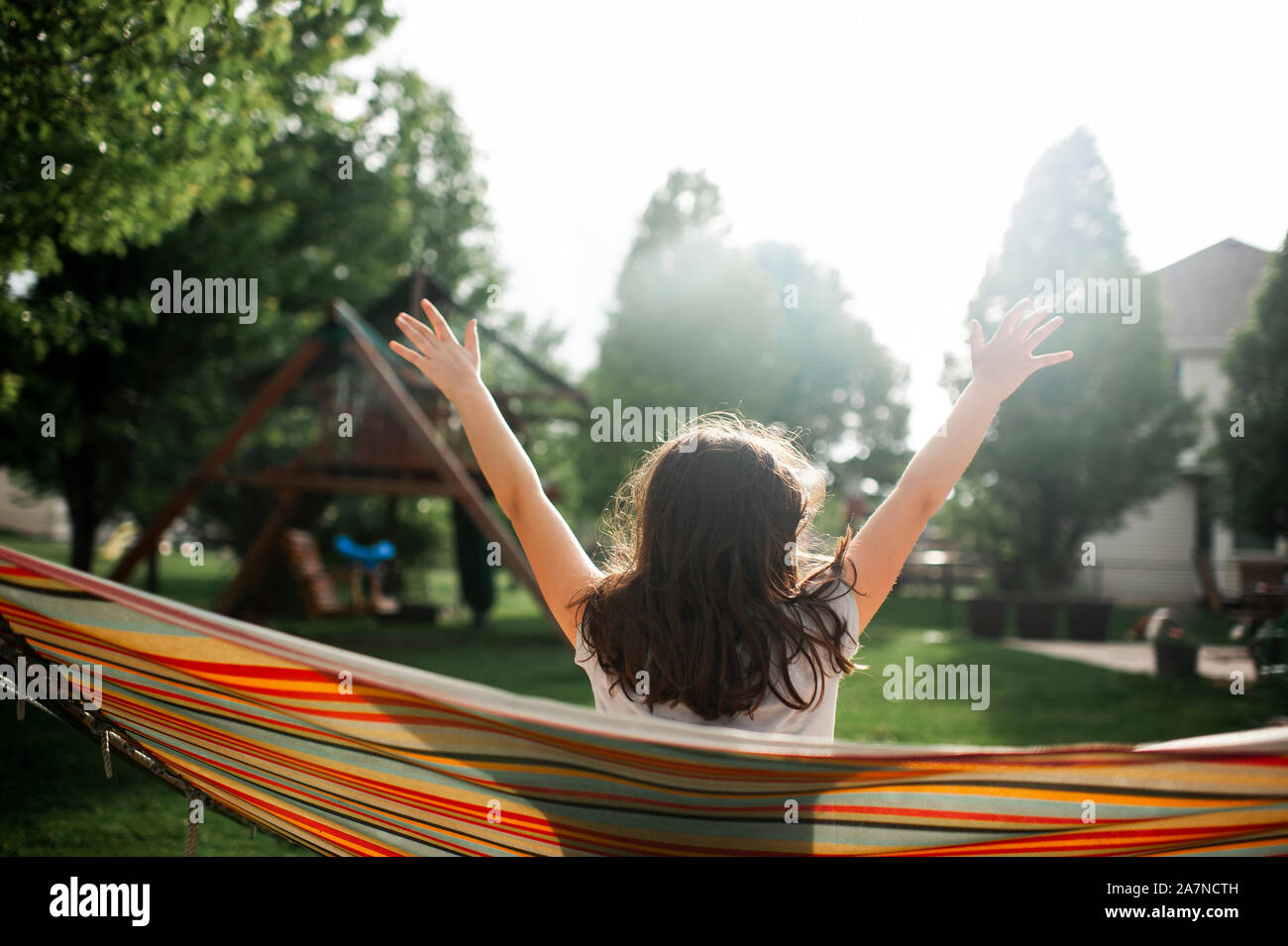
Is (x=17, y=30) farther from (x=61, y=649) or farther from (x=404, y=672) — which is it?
(x=404, y=672)

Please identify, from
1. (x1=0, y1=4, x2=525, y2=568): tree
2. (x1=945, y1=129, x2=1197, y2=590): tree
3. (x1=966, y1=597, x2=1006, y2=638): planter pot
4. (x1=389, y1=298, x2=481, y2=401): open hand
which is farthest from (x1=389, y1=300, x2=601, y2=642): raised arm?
(x1=945, y1=129, x2=1197, y2=590): tree

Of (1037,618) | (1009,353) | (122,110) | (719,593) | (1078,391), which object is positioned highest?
(122,110)

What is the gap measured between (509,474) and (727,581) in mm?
588

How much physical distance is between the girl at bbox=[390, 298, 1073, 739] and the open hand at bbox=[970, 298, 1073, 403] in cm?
22

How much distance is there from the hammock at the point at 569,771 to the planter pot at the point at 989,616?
45.9 feet

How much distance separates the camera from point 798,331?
1282 inches

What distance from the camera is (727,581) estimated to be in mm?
1728

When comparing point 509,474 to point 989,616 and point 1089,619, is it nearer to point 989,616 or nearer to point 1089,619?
point 989,616

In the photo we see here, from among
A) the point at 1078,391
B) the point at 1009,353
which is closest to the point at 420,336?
the point at 1009,353

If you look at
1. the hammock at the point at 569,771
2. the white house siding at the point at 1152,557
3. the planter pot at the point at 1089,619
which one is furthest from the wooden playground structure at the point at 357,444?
the white house siding at the point at 1152,557

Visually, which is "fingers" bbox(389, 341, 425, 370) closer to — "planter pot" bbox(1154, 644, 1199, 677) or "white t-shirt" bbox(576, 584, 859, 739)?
"white t-shirt" bbox(576, 584, 859, 739)

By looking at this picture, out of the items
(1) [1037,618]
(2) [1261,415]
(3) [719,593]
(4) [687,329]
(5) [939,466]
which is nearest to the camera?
(3) [719,593]

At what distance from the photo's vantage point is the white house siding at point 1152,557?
23094 mm

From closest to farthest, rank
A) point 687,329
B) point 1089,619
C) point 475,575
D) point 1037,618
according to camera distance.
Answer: point 1089,619, point 1037,618, point 475,575, point 687,329
